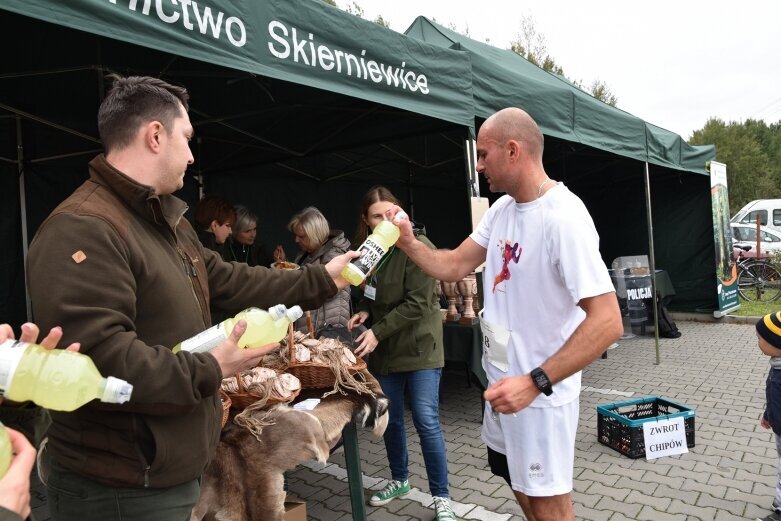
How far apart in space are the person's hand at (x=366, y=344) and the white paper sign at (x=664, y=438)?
2.28 m

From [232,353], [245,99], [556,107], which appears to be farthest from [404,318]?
[556,107]

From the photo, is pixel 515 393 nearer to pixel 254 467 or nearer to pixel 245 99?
pixel 254 467

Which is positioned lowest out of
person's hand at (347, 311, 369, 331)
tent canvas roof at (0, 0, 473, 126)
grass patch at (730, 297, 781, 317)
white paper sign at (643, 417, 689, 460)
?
grass patch at (730, 297, 781, 317)

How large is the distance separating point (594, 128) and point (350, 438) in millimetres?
4418

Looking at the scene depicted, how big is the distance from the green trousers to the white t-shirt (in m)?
1.21

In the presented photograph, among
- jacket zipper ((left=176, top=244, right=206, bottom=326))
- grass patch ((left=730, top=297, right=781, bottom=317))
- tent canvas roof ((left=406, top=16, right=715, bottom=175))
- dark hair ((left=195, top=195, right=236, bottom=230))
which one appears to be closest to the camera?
jacket zipper ((left=176, top=244, right=206, bottom=326))

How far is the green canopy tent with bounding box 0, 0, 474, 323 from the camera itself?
92.6 inches

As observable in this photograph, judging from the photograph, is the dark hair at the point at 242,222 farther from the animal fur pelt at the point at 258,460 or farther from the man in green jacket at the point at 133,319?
the man in green jacket at the point at 133,319

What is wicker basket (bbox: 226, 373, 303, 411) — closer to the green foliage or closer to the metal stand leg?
the metal stand leg

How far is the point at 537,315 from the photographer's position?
1.93 metres

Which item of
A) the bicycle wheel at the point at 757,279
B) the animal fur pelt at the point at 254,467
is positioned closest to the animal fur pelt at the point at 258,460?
the animal fur pelt at the point at 254,467

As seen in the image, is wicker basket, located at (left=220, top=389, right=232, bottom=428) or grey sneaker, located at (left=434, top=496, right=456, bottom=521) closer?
wicker basket, located at (left=220, top=389, right=232, bottom=428)

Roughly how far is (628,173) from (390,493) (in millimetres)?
9180

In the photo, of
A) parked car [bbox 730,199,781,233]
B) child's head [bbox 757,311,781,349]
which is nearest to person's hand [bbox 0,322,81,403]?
child's head [bbox 757,311,781,349]
